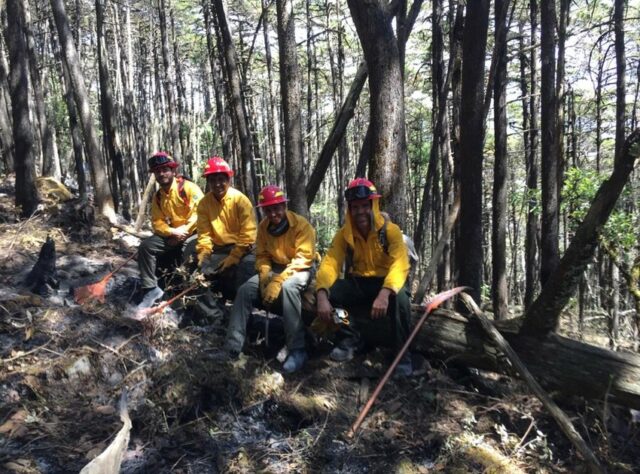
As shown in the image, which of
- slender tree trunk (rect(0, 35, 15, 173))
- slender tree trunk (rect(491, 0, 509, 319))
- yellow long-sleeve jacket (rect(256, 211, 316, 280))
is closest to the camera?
yellow long-sleeve jacket (rect(256, 211, 316, 280))

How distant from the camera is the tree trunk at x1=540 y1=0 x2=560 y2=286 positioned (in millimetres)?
8805

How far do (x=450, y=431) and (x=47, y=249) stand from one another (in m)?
5.10

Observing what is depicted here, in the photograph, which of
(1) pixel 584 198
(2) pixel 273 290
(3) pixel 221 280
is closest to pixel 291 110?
(3) pixel 221 280

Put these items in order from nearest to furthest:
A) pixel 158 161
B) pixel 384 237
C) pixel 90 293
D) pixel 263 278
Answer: pixel 384 237, pixel 263 278, pixel 158 161, pixel 90 293

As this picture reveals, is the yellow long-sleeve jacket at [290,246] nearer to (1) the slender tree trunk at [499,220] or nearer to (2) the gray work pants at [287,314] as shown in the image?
(2) the gray work pants at [287,314]

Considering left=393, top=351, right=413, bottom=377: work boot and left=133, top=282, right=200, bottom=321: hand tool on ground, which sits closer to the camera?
left=393, top=351, right=413, bottom=377: work boot

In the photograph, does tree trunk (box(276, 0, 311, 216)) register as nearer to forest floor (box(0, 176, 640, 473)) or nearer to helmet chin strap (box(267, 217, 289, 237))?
helmet chin strap (box(267, 217, 289, 237))

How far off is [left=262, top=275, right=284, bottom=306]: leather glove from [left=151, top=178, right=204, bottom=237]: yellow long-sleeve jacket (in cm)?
166

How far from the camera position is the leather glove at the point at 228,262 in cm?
577

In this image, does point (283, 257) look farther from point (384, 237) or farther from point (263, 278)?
point (384, 237)

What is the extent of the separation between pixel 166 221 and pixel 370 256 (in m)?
2.78

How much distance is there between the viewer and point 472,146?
6.32m

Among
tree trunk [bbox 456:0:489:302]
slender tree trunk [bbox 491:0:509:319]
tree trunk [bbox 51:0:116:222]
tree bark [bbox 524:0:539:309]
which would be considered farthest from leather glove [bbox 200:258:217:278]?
tree bark [bbox 524:0:539:309]

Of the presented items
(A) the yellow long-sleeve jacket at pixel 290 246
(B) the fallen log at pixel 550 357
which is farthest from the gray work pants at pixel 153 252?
(B) the fallen log at pixel 550 357
